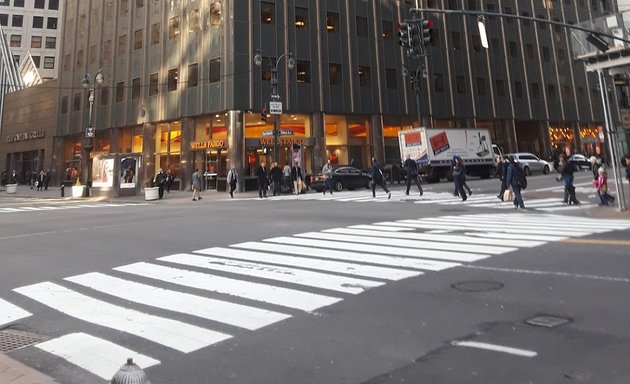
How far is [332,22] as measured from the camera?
37688mm

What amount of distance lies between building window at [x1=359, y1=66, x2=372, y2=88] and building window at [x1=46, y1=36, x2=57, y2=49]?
6016 cm

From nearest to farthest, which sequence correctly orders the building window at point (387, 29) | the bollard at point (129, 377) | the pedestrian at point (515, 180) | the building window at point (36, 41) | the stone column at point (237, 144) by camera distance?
the bollard at point (129, 377), the pedestrian at point (515, 180), the stone column at point (237, 144), the building window at point (387, 29), the building window at point (36, 41)

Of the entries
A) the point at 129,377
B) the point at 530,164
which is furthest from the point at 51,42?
the point at 129,377

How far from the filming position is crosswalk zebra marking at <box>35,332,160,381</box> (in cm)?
394

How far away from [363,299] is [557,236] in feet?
20.2

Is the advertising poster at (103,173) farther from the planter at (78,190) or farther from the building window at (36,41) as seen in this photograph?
the building window at (36,41)

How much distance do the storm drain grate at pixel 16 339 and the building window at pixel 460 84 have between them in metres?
44.2

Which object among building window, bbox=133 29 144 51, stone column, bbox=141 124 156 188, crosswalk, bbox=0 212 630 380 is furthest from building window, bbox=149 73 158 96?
crosswalk, bbox=0 212 630 380

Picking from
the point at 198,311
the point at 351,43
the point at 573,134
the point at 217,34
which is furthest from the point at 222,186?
the point at 573,134

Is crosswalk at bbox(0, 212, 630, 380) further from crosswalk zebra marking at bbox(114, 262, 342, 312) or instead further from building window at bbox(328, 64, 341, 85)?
building window at bbox(328, 64, 341, 85)

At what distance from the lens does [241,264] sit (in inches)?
316

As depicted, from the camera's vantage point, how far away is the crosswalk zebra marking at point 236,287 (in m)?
5.67

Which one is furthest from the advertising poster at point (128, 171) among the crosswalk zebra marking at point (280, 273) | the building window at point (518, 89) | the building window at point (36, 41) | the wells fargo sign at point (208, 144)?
the building window at point (36, 41)

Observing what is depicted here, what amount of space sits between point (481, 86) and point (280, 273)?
44.1 meters
